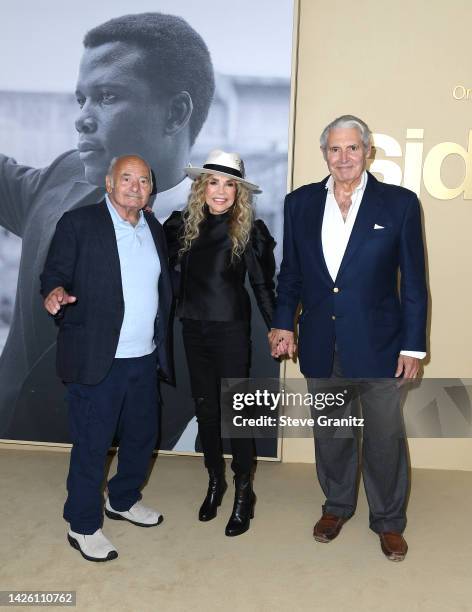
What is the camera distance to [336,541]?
2.71 metres

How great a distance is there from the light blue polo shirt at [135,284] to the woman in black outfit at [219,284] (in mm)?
221

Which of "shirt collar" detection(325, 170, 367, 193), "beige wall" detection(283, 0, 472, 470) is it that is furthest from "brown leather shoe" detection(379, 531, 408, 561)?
"shirt collar" detection(325, 170, 367, 193)

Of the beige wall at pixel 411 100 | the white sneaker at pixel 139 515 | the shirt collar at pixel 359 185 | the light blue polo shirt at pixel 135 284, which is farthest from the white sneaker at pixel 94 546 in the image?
the beige wall at pixel 411 100

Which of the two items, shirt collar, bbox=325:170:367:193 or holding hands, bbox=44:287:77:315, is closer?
holding hands, bbox=44:287:77:315

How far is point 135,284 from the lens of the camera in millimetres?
2516

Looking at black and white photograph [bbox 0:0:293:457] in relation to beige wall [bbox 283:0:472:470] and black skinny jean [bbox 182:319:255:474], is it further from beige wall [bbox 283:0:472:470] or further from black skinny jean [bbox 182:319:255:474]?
black skinny jean [bbox 182:319:255:474]

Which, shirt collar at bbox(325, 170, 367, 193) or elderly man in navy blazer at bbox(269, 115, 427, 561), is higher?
shirt collar at bbox(325, 170, 367, 193)

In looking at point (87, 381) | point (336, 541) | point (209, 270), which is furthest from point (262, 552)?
point (209, 270)

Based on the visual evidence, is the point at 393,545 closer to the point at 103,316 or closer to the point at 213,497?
the point at 213,497

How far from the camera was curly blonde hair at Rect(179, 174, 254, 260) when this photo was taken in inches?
106

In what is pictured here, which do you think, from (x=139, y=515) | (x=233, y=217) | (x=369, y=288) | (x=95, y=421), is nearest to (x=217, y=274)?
(x=233, y=217)

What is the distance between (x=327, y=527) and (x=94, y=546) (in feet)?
3.27

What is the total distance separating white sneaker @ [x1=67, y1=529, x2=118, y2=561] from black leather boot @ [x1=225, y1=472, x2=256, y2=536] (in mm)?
515

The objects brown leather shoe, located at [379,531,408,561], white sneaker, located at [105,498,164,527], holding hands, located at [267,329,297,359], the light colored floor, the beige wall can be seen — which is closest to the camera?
the light colored floor
